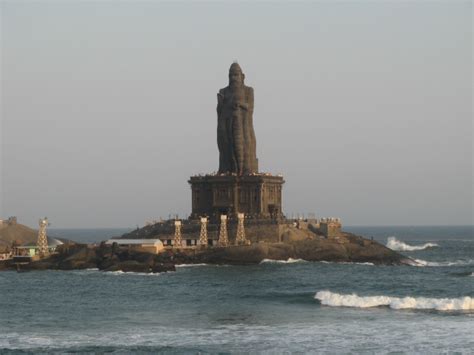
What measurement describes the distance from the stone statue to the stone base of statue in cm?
381

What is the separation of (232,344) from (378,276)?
54764 millimetres

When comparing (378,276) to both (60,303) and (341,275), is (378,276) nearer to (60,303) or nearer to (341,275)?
(341,275)

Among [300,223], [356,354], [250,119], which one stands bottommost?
[356,354]

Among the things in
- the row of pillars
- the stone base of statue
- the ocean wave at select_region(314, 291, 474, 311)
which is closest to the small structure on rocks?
the row of pillars

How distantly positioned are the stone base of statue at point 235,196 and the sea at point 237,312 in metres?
30.2

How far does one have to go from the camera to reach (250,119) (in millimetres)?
154625

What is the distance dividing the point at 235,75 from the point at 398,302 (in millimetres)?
80644

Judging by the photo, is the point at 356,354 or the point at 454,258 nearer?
the point at 356,354

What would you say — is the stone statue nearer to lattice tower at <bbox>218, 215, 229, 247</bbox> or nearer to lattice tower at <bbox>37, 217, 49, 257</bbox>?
lattice tower at <bbox>218, 215, 229, 247</bbox>

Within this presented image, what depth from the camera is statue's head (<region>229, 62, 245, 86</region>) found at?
153 meters

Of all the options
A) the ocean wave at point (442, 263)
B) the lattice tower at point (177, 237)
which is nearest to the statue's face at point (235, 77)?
the lattice tower at point (177, 237)

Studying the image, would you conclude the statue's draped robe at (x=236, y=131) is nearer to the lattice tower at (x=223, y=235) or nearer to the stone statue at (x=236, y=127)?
the stone statue at (x=236, y=127)

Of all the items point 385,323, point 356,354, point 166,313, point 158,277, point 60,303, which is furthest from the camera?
point 158,277

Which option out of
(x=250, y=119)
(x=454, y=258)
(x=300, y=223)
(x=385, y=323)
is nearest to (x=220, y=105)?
(x=250, y=119)
